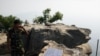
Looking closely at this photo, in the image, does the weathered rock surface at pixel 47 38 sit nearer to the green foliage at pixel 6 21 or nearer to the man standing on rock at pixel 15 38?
the man standing on rock at pixel 15 38

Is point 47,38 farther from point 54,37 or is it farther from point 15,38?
point 15,38

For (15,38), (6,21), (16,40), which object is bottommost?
(6,21)

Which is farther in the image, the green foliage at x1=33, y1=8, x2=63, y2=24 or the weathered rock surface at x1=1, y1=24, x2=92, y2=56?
the green foliage at x1=33, y1=8, x2=63, y2=24

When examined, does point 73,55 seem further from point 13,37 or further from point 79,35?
point 79,35

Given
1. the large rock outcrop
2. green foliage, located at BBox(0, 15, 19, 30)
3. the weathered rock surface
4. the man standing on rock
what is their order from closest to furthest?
1. the man standing on rock
2. the weathered rock surface
3. the large rock outcrop
4. green foliage, located at BBox(0, 15, 19, 30)

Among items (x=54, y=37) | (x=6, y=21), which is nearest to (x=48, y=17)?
(x=6, y=21)

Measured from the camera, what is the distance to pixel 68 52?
48.2 ft

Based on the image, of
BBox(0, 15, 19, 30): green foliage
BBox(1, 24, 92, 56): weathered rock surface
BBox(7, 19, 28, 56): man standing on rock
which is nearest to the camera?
BBox(7, 19, 28, 56): man standing on rock

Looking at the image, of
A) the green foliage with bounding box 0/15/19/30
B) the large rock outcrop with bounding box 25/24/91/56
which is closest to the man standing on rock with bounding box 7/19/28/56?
the large rock outcrop with bounding box 25/24/91/56

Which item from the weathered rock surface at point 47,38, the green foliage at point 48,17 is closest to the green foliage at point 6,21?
the green foliage at point 48,17

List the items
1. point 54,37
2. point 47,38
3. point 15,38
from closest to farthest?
point 15,38
point 47,38
point 54,37

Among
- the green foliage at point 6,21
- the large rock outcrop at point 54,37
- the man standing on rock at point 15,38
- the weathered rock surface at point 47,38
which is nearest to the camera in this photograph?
the man standing on rock at point 15,38

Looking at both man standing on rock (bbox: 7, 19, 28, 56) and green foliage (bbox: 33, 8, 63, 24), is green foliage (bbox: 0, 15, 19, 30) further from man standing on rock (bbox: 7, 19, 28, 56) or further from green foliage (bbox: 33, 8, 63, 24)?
man standing on rock (bbox: 7, 19, 28, 56)

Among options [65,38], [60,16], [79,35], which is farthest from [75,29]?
[60,16]
